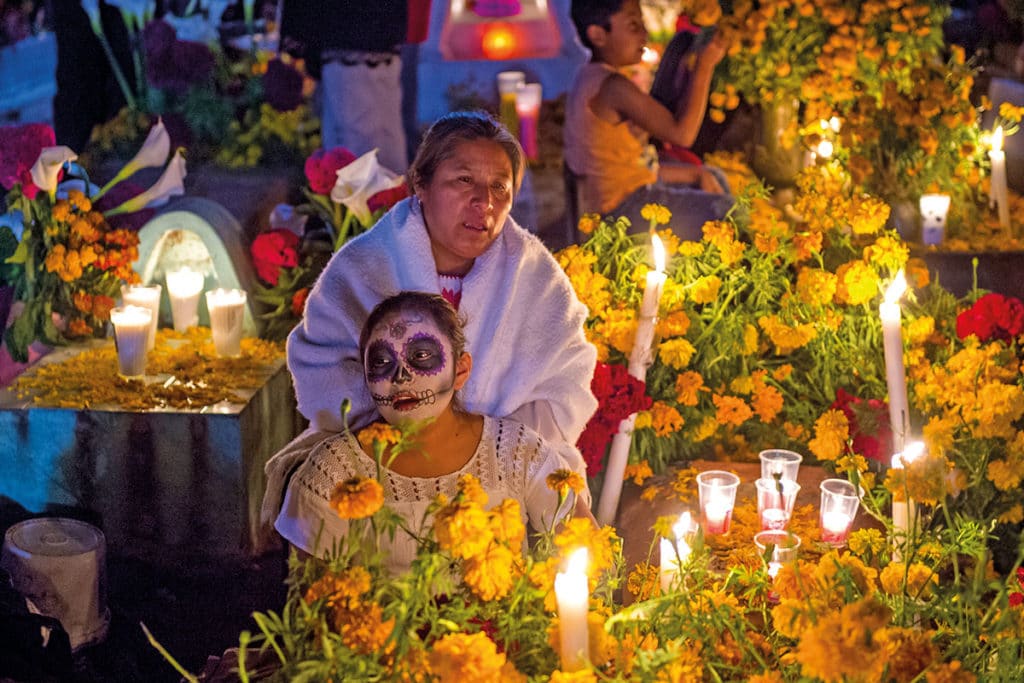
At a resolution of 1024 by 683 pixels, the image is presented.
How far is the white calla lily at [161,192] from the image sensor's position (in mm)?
4426

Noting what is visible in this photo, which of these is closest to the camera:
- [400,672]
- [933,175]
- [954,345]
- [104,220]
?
[400,672]

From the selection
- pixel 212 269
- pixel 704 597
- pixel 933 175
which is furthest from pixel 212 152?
pixel 704 597

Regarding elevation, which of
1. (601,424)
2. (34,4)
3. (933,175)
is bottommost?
(601,424)

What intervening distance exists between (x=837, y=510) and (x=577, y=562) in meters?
1.35

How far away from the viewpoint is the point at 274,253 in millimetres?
4375

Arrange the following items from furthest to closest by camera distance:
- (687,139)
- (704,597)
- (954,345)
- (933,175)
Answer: (933,175), (687,139), (954,345), (704,597)

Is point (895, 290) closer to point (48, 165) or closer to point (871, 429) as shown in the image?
point (871, 429)

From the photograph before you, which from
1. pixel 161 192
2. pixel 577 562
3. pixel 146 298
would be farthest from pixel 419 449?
pixel 161 192

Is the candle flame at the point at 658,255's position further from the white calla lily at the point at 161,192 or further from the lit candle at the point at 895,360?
the white calla lily at the point at 161,192

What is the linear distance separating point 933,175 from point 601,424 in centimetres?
291

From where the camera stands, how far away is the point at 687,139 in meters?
5.06

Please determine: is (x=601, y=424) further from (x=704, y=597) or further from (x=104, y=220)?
(x=104, y=220)

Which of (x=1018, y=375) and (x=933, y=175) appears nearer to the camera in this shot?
(x=1018, y=375)

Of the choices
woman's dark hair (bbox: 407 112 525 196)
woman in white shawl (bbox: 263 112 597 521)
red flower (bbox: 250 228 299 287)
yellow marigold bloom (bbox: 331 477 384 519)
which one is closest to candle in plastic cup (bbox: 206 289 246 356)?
red flower (bbox: 250 228 299 287)
